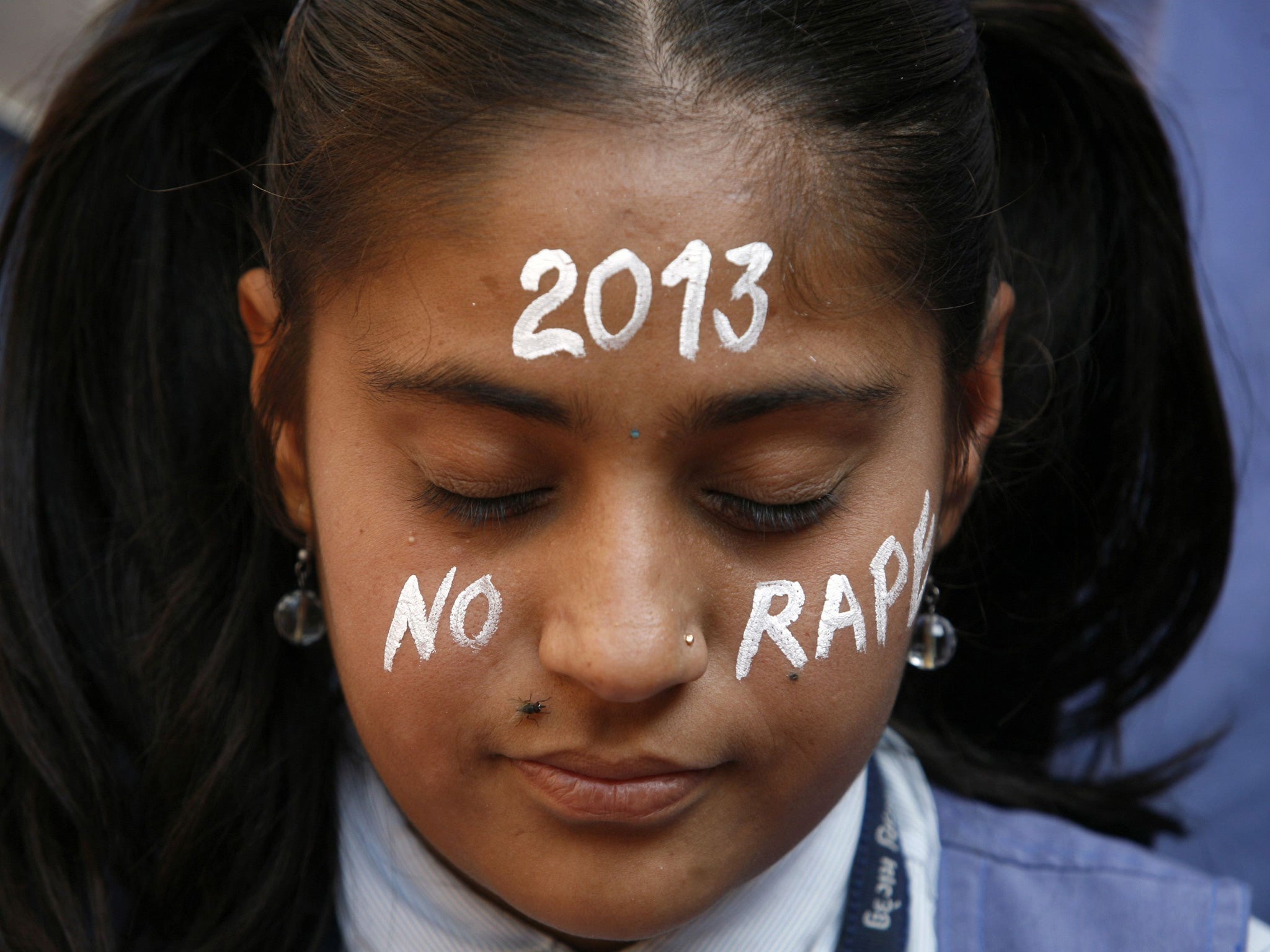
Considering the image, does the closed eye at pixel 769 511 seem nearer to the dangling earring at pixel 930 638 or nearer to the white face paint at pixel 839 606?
the white face paint at pixel 839 606

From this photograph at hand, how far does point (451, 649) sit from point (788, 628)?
1.08ft

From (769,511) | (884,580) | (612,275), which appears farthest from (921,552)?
(612,275)

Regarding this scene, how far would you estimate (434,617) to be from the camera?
4.06ft

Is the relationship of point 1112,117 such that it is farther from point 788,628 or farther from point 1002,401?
point 788,628

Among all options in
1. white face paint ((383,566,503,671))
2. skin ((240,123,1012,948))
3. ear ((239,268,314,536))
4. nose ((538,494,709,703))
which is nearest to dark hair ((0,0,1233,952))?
ear ((239,268,314,536))

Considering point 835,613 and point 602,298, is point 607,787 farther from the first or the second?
point 602,298

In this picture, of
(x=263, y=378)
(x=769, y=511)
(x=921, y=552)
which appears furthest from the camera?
(x=263, y=378)

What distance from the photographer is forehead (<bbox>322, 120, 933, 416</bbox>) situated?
1146mm

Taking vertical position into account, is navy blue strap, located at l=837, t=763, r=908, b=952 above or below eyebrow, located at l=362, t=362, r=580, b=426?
below

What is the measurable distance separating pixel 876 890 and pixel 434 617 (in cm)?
72

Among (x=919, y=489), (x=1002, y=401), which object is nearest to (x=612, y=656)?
(x=919, y=489)

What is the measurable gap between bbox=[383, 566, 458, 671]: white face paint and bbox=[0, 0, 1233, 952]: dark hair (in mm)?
283

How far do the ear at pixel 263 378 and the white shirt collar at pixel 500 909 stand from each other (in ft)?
1.25

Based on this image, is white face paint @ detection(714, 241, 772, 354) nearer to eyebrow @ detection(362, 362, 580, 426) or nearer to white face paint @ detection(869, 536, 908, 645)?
eyebrow @ detection(362, 362, 580, 426)
